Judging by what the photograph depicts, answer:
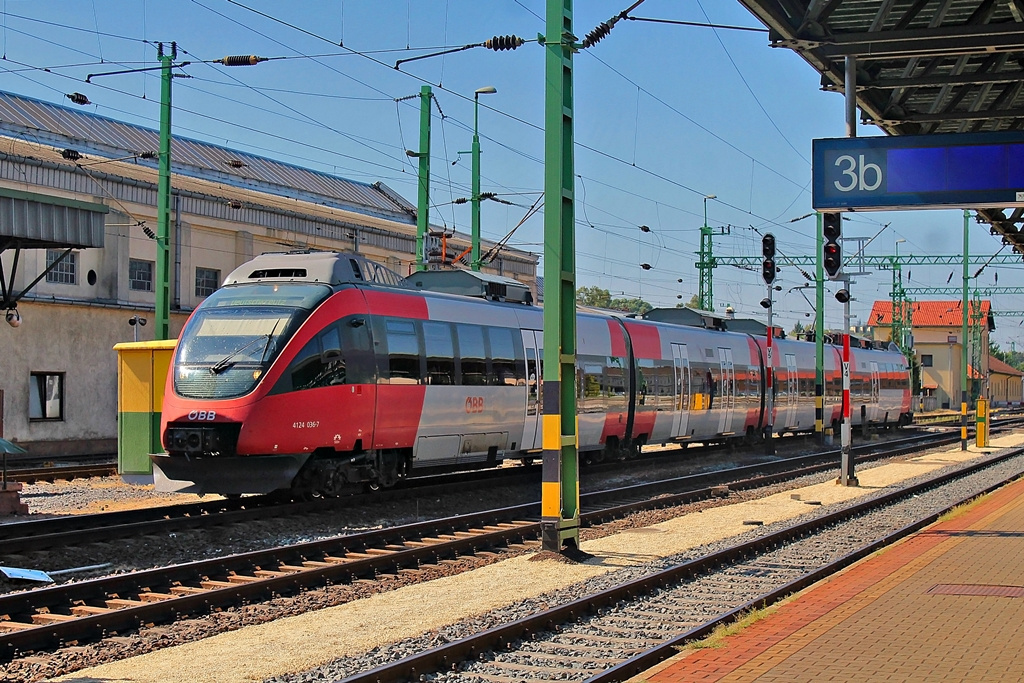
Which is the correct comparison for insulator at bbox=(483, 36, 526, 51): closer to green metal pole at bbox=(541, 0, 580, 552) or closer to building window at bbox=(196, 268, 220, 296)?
green metal pole at bbox=(541, 0, 580, 552)

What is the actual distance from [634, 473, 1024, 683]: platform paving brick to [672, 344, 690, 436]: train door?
1632 cm

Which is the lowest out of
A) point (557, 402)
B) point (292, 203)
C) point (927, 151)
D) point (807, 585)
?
point (807, 585)

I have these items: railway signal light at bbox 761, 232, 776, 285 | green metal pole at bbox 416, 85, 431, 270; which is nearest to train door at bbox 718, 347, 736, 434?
railway signal light at bbox 761, 232, 776, 285

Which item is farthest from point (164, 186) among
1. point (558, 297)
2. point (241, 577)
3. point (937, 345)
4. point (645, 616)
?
point (937, 345)

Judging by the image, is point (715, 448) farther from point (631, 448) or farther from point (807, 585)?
point (807, 585)

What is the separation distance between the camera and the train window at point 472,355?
19.9 meters

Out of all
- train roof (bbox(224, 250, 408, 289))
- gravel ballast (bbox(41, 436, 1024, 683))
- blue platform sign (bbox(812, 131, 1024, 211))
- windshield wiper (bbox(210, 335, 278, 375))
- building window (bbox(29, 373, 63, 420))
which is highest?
blue platform sign (bbox(812, 131, 1024, 211))

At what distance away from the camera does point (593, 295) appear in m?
130

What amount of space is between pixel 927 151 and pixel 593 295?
383 ft

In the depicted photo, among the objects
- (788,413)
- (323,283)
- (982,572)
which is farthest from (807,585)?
(788,413)

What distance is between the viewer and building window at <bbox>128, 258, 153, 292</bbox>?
38031mm

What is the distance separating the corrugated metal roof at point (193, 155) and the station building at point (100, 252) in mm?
92

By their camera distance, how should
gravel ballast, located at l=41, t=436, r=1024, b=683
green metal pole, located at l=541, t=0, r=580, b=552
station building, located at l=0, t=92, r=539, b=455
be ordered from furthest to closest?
1. station building, located at l=0, t=92, r=539, b=455
2. green metal pole, located at l=541, t=0, r=580, b=552
3. gravel ballast, located at l=41, t=436, r=1024, b=683

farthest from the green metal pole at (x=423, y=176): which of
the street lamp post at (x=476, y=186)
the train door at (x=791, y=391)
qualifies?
the train door at (x=791, y=391)
